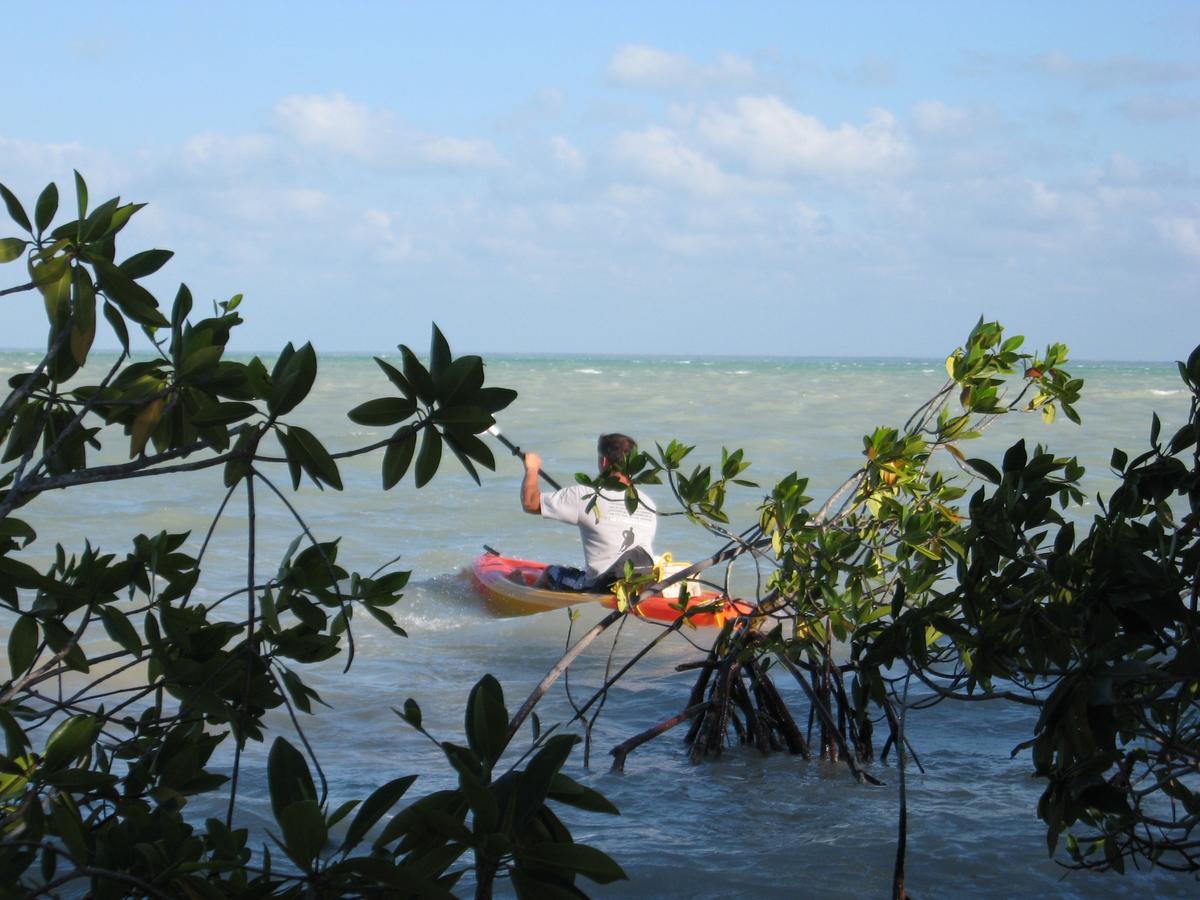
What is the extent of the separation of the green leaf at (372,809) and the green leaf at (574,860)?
0.16 metres

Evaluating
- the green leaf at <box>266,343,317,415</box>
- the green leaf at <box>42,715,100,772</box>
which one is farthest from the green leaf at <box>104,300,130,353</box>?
the green leaf at <box>42,715,100,772</box>

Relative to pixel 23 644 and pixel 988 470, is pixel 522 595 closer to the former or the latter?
pixel 988 470

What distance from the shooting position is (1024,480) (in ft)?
6.96

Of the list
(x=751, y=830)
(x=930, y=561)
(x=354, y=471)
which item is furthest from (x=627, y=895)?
(x=354, y=471)

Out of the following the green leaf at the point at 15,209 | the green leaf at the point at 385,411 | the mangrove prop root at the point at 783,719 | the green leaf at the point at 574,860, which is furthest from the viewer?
the mangrove prop root at the point at 783,719

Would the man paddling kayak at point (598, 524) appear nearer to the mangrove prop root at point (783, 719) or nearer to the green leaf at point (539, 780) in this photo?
the mangrove prop root at point (783, 719)

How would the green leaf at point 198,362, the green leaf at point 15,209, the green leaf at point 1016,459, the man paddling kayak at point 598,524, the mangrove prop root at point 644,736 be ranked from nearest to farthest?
the green leaf at point 15,209
the green leaf at point 198,362
the green leaf at point 1016,459
the mangrove prop root at point 644,736
the man paddling kayak at point 598,524

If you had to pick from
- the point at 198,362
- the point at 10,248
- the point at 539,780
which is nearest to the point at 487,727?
the point at 539,780

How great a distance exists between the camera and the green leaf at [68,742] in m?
1.61

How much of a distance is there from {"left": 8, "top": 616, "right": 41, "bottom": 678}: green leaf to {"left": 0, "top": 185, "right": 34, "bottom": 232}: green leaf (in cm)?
59

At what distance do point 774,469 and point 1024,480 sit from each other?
41.9 ft

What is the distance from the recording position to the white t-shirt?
7.10 metres

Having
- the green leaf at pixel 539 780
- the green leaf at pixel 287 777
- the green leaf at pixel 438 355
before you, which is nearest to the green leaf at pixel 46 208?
the green leaf at pixel 438 355

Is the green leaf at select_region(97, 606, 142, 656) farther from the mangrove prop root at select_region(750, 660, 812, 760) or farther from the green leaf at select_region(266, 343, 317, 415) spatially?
the mangrove prop root at select_region(750, 660, 812, 760)
